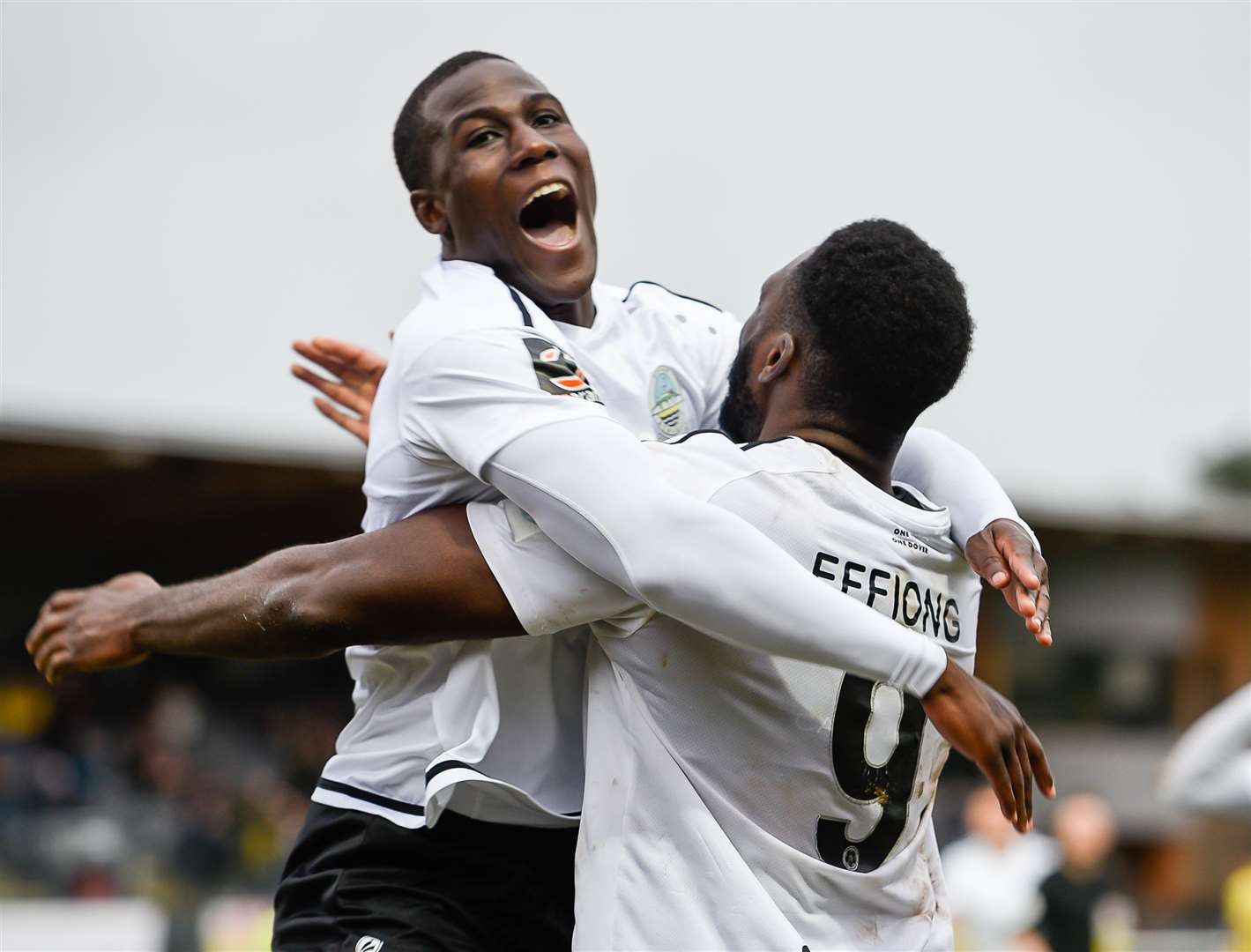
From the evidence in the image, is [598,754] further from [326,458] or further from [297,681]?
[297,681]

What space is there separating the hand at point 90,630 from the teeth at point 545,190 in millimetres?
1117

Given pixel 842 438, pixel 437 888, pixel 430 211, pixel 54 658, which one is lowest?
pixel 437 888

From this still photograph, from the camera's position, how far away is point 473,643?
3.26 metres

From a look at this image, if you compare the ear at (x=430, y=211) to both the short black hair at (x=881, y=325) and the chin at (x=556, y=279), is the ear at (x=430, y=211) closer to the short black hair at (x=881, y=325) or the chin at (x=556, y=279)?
the chin at (x=556, y=279)

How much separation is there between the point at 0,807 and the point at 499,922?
13.4m

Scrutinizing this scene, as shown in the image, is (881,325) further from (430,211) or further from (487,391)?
(430,211)

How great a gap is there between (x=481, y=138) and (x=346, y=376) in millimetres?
906

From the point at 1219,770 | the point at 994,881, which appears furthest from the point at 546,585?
the point at 994,881

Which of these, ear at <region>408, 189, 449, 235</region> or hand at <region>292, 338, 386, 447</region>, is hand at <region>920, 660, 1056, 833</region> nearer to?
ear at <region>408, 189, 449, 235</region>

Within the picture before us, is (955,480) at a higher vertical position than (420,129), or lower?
lower

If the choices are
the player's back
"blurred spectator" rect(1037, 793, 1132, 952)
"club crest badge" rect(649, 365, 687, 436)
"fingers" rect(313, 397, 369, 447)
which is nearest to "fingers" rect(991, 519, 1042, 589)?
the player's back

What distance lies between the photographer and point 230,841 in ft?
49.2

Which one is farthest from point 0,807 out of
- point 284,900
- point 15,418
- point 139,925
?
point 284,900

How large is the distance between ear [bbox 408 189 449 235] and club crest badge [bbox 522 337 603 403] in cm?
64
